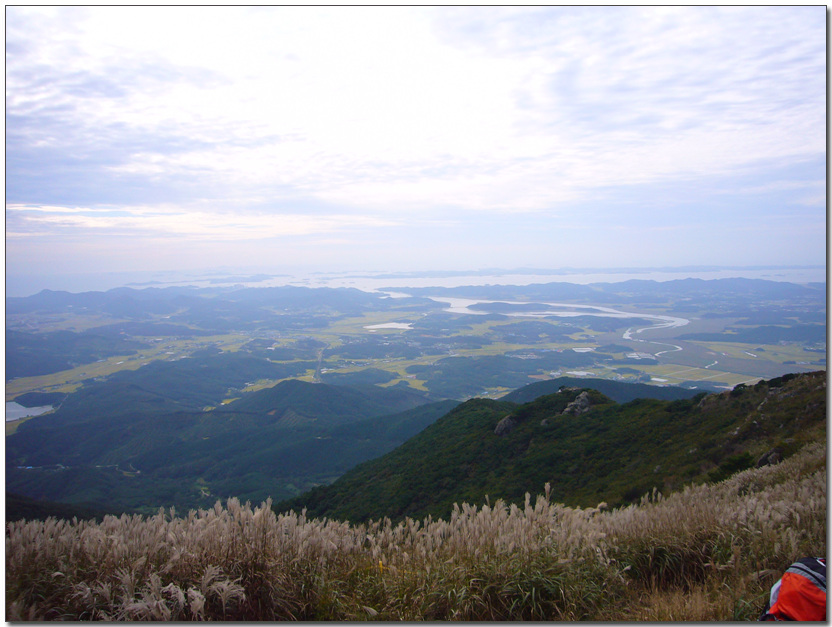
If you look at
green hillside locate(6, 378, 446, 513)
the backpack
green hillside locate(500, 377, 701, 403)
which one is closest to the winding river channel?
green hillside locate(500, 377, 701, 403)

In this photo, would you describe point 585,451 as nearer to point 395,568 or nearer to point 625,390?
point 395,568

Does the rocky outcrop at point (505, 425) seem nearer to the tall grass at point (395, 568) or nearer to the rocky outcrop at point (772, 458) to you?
the rocky outcrop at point (772, 458)

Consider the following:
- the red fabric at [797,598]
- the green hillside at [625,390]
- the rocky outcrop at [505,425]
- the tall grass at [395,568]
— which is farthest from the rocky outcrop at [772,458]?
the green hillside at [625,390]

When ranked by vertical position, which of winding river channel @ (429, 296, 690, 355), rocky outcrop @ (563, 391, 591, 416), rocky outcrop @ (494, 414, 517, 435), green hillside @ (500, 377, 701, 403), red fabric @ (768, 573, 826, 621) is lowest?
green hillside @ (500, 377, 701, 403)

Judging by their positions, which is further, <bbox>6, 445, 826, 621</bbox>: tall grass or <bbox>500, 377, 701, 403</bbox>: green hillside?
<bbox>500, 377, 701, 403</bbox>: green hillside

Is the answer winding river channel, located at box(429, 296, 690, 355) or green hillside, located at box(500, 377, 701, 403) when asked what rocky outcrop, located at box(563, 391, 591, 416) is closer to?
green hillside, located at box(500, 377, 701, 403)
